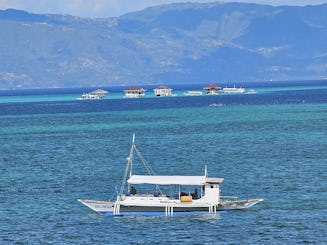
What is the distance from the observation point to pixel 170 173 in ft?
300

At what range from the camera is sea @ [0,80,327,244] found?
64062mm

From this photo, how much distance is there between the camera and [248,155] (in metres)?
106

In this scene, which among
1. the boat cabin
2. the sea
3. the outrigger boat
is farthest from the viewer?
the boat cabin

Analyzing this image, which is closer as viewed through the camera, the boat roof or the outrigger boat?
the outrigger boat

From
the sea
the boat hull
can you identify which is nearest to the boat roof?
the boat hull

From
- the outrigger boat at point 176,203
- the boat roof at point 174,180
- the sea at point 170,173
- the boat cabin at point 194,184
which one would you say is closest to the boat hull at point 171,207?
the outrigger boat at point 176,203

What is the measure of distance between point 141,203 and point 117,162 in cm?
3396

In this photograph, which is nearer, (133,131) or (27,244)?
(27,244)

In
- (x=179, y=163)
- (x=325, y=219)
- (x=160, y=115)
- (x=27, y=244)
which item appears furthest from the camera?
(x=160, y=115)

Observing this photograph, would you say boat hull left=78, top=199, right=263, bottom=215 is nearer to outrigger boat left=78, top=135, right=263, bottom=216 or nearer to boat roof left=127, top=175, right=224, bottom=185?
outrigger boat left=78, top=135, right=263, bottom=216

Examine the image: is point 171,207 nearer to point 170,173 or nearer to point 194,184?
point 194,184

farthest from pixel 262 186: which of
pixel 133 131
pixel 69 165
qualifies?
pixel 133 131

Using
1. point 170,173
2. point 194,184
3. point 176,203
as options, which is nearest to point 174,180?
point 194,184

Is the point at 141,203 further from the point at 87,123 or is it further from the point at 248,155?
the point at 87,123
